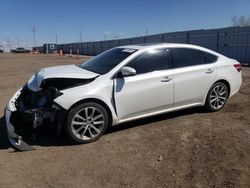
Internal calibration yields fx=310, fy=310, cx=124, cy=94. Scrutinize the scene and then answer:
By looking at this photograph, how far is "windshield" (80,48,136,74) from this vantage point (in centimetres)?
557

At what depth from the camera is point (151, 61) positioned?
576cm

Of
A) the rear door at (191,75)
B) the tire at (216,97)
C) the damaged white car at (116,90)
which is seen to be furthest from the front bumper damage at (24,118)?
the tire at (216,97)

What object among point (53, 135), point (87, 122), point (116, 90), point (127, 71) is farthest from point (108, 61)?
point (53, 135)

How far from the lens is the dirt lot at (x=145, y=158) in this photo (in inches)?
152

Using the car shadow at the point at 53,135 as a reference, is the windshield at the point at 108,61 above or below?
above

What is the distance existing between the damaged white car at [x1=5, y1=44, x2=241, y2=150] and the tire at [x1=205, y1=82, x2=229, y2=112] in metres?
0.02

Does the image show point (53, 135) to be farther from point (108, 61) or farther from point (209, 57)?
point (209, 57)

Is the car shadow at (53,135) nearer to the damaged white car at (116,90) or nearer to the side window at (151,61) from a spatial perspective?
the damaged white car at (116,90)

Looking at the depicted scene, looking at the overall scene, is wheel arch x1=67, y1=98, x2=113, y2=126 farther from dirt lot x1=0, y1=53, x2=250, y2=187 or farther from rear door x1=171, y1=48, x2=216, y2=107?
rear door x1=171, y1=48, x2=216, y2=107

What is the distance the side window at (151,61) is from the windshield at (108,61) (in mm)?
215

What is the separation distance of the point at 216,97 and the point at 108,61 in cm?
251

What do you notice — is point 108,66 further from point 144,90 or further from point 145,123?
point 145,123

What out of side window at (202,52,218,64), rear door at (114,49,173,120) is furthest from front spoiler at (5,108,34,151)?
side window at (202,52,218,64)

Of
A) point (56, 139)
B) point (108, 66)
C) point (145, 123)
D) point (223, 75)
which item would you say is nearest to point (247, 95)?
point (223, 75)
